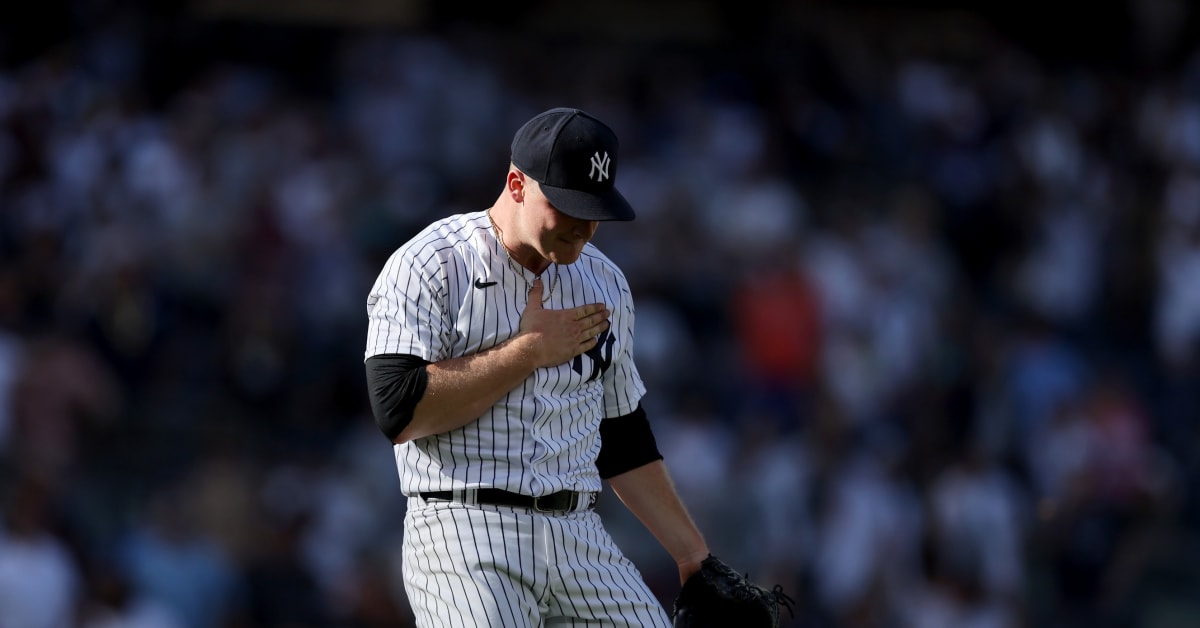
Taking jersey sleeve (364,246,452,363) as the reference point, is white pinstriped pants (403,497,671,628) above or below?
below

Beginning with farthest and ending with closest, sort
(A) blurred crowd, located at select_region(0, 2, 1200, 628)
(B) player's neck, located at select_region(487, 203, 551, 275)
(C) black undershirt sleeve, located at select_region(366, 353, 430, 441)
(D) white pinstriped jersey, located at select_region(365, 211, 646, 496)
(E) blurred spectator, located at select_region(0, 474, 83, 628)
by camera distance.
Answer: (A) blurred crowd, located at select_region(0, 2, 1200, 628) → (E) blurred spectator, located at select_region(0, 474, 83, 628) → (B) player's neck, located at select_region(487, 203, 551, 275) → (D) white pinstriped jersey, located at select_region(365, 211, 646, 496) → (C) black undershirt sleeve, located at select_region(366, 353, 430, 441)

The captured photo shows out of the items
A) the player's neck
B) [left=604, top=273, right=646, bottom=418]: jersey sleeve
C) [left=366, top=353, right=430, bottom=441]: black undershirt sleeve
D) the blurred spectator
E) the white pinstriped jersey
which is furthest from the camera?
the blurred spectator

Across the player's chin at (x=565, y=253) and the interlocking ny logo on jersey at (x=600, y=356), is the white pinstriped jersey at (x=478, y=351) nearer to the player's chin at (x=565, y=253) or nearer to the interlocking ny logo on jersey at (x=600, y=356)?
the interlocking ny logo on jersey at (x=600, y=356)

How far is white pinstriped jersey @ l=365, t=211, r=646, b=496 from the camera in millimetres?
3588

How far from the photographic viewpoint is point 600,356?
12.5 ft

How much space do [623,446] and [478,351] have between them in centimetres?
52

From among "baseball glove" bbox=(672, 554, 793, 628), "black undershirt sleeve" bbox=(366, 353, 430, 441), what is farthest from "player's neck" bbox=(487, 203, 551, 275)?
"baseball glove" bbox=(672, 554, 793, 628)

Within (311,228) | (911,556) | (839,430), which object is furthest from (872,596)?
(311,228)

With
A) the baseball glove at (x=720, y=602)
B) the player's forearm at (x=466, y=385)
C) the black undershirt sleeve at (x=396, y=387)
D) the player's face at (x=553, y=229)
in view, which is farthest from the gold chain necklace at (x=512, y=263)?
the baseball glove at (x=720, y=602)

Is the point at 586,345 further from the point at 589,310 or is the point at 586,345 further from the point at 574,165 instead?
the point at 574,165

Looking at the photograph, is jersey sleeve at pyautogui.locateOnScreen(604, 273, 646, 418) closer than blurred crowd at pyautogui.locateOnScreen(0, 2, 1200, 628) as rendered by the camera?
Yes

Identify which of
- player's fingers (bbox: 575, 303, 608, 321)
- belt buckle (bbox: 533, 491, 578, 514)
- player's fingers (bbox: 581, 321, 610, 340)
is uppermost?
player's fingers (bbox: 575, 303, 608, 321)

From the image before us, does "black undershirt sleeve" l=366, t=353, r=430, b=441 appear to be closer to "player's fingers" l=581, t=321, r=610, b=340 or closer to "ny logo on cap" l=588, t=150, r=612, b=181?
"player's fingers" l=581, t=321, r=610, b=340

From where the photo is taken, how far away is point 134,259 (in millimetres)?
9469
